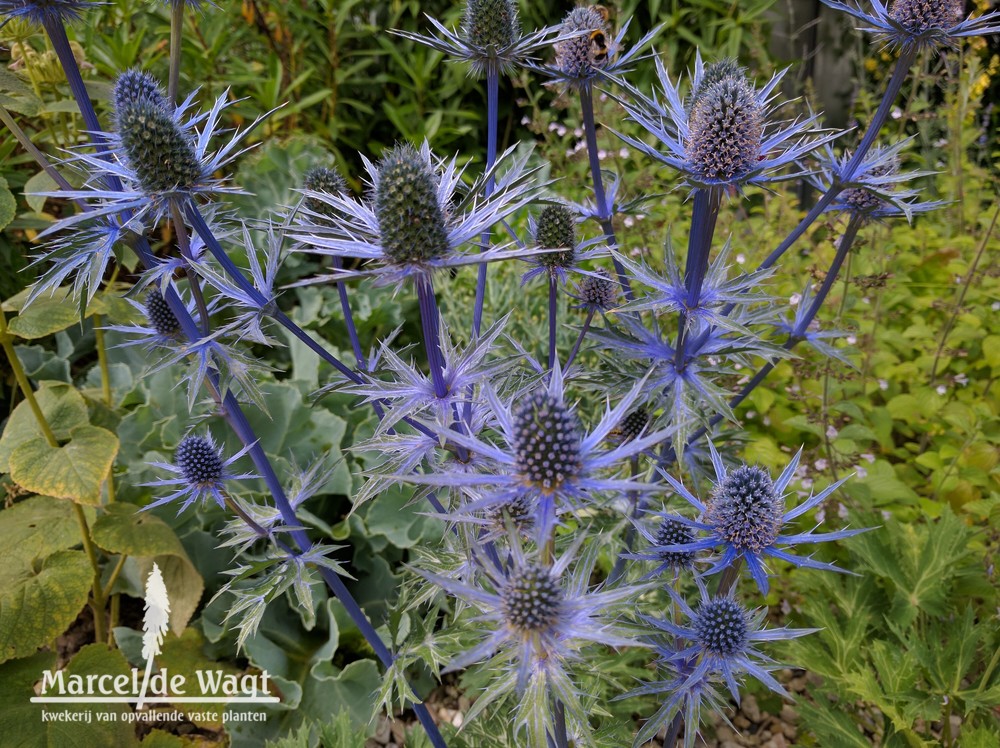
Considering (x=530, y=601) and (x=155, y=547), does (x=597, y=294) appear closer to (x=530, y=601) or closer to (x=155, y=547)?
(x=530, y=601)

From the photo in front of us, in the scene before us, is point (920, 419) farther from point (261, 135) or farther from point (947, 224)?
point (261, 135)

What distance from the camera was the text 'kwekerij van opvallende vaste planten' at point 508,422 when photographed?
1.12 meters

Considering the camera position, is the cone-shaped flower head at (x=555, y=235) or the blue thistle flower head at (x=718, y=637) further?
the cone-shaped flower head at (x=555, y=235)

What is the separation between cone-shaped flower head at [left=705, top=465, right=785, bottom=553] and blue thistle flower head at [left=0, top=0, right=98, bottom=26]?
4.85 feet

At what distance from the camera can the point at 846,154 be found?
1.45 metres

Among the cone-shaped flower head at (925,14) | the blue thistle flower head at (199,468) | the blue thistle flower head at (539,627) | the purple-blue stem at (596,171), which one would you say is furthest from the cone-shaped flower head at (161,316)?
the cone-shaped flower head at (925,14)

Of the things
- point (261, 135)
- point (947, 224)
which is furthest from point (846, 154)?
point (261, 135)

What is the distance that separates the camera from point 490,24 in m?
1.40

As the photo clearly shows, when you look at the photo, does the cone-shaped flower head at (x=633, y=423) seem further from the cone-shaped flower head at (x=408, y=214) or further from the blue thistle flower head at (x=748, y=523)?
the cone-shaped flower head at (x=408, y=214)

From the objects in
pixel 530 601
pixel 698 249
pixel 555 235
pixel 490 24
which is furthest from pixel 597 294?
pixel 530 601

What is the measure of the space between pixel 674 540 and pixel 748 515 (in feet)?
0.74

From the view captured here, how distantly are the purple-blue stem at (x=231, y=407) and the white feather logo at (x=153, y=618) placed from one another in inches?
28.7

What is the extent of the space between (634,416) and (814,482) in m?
1.15

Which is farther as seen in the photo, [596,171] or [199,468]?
[596,171]
